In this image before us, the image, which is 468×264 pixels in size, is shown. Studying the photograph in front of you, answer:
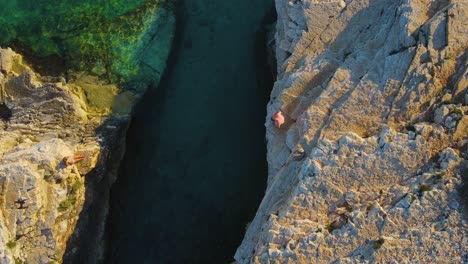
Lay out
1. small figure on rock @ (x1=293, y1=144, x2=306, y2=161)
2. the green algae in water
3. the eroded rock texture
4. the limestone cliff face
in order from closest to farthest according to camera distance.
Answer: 1. the limestone cliff face
2. small figure on rock @ (x1=293, y1=144, x2=306, y2=161)
3. the eroded rock texture
4. the green algae in water

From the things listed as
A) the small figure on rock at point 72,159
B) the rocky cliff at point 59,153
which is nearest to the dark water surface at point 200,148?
the rocky cliff at point 59,153

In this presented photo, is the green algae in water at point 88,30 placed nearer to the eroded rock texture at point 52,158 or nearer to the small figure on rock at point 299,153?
the eroded rock texture at point 52,158

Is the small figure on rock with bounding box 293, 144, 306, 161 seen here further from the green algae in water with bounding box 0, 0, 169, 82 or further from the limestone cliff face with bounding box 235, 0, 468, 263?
the green algae in water with bounding box 0, 0, 169, 82

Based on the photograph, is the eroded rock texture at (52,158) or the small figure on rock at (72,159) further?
the small figure on rock at (72,159)

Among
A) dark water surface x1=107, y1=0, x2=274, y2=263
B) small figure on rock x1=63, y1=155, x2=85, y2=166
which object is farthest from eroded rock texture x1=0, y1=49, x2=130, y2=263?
dark water surface x1=107, y1=0, x2=274, y2=263

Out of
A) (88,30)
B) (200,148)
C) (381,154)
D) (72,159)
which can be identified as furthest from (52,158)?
(381,154)

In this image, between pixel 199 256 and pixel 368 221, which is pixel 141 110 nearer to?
pixel 199 256
